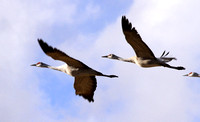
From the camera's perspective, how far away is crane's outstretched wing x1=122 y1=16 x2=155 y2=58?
72.2 feet

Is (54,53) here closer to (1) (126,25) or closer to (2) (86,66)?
(2) (86,66)

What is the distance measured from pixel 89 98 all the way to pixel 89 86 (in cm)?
81

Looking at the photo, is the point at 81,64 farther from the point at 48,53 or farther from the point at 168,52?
the point at 168,52

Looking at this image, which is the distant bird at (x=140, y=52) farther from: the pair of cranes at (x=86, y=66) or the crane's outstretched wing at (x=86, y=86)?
the crane's outstretched wing at (x=86, y=86)

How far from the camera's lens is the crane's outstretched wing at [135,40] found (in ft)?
72.2

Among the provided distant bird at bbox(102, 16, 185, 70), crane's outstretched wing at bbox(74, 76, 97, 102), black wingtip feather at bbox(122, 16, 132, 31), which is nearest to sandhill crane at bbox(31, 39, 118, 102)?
crane's outstretched wing at bbox(74, 76, 97, 102)

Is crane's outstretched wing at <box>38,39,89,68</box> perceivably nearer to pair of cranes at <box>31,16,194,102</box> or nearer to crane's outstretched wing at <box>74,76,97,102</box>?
pair of cranes at <box>31,16,194,102</box>

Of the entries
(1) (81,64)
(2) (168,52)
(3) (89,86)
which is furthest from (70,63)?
(2) (168,52)

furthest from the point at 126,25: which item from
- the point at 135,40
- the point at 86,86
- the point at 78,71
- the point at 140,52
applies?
the point at 86,86

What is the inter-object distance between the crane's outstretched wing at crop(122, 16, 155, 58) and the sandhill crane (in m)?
1.82

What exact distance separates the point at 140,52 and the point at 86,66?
7.07 ft

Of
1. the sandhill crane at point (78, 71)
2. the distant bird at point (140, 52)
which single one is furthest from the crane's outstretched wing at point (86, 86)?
the distant bird at point (140, 52)

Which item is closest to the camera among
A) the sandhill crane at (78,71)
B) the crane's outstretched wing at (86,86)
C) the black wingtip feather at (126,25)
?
the black wingtip feather at (126,25)

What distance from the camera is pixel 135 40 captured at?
73.0ft
